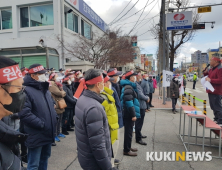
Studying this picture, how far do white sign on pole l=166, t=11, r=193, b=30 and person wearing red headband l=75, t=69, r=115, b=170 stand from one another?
9263 mm

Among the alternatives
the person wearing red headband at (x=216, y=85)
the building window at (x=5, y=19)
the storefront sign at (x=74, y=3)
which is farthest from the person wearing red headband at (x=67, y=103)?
the building window at (x=5, y=19)

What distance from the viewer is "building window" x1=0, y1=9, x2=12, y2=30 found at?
1459cm

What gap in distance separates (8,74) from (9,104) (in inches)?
8.9

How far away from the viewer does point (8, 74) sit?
1326 mm

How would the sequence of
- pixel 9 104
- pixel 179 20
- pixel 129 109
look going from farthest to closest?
pixel 179 20
pixel 129 109
pixel 9 104

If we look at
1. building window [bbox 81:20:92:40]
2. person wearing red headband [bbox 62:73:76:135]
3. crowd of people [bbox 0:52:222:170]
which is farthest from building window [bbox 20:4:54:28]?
crowd of people [bbox 0:52:222:170]

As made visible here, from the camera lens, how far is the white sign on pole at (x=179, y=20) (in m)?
9.81

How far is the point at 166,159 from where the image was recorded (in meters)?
3.99

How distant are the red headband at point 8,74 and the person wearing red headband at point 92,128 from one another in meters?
0.83

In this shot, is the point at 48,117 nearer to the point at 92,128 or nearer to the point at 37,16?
the point at 92,128

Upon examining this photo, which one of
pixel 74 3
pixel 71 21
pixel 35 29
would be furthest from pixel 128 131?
pixel 74 3

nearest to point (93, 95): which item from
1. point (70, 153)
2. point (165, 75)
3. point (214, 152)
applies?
point (70, 153)

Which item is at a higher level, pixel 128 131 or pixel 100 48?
pixel 100 48

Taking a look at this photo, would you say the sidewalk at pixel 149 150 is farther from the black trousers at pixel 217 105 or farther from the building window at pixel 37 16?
the building window at pixel 37 16
